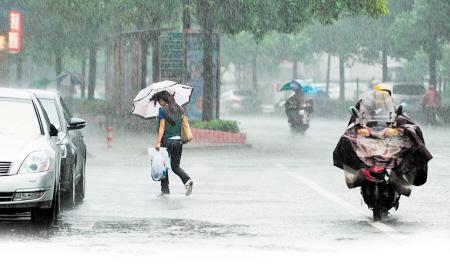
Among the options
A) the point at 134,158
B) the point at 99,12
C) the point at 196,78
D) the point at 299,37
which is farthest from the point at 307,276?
the point at 299,37

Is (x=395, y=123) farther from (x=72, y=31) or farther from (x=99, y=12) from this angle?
(x=72, y=31)

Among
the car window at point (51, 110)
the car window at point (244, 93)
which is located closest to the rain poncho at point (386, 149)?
the car window at point (51, 110)

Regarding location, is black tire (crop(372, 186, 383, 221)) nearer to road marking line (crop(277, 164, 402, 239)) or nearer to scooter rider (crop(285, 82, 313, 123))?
road marking line (crop(277, 164, 402, 239))

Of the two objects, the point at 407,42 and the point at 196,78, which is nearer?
the point at 196,78

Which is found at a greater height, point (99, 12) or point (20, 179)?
point (99, 12)

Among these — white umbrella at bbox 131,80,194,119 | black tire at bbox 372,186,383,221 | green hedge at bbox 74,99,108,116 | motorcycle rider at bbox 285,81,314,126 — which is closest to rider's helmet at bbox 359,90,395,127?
black tire at bbox 372,186,383,221

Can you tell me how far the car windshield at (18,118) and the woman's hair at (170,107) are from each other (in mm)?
3654

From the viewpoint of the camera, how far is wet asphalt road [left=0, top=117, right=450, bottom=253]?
12.9 metres

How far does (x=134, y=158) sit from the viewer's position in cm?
2831

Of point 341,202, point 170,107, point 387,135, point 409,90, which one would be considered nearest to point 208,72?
point 170,107

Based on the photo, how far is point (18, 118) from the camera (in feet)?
49.2

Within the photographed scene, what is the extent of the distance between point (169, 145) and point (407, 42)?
123ft

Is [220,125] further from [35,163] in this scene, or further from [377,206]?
[35,163]

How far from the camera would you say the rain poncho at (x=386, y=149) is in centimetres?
1462
